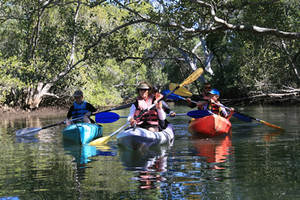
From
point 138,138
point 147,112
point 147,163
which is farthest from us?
point 147,112

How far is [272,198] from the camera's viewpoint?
11.8 ft

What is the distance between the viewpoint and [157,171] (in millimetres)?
4965

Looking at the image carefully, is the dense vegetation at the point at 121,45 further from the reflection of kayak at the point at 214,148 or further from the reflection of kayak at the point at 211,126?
the reflection of kayak at the point at 214,148

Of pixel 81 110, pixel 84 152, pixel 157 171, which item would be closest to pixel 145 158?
pixel 157 171

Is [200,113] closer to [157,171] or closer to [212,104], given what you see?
[212,104]

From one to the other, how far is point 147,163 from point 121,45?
8.15m

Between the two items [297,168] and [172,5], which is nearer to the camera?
[297,168]

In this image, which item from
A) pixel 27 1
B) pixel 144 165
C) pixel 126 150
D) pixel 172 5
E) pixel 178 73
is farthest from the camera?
pixel 178 73

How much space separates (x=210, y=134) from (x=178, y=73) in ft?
99.2

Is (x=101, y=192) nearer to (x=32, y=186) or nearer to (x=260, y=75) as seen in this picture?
(x=32, y=186)

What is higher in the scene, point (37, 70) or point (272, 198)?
point (37, 70)

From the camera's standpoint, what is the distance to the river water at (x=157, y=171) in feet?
12.7

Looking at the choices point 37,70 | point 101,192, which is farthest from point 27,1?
point 101,192

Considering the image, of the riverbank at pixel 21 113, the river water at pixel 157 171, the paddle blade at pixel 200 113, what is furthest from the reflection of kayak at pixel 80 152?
the riverbank at pixel 21 113
